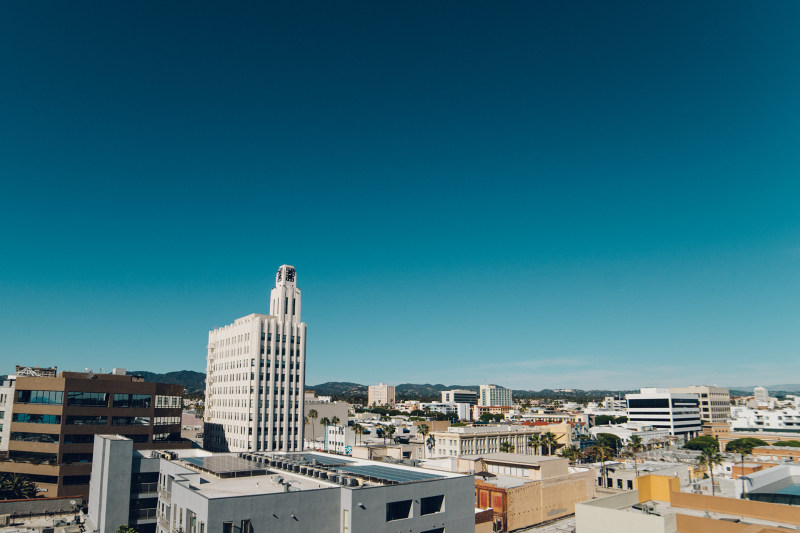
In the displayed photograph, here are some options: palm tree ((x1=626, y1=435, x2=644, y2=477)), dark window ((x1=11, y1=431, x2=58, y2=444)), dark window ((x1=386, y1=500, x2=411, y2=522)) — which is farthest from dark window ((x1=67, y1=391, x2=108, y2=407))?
palm tree ((x1=626, y1=435, x2=644, y2=477))

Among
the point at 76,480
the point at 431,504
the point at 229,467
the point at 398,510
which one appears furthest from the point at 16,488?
the point at 431,504

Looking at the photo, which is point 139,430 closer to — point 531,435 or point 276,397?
point 276,397

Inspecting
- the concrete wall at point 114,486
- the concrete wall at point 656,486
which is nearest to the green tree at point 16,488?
the concrete wall at point 114,486

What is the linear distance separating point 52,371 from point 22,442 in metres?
29.2

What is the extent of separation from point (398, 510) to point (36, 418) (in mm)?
84399

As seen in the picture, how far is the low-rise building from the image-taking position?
49.8 meters

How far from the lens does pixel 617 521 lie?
175 ft

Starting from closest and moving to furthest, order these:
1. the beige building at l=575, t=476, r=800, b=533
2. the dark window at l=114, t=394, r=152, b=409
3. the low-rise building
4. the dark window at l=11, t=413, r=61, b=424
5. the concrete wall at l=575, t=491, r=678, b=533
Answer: the low-rise building → the concrete wall at l=575, t=491, r=678, b=533 → the beige building at l=575, t=476, r=800, b=533 → the dark window at l=11, t=413, r=61, b=424 → the dark window at l=114, t=394, r=152, b=409

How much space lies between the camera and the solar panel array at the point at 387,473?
6225 centimetres

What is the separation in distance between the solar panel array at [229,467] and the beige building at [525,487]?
4923 centimetres

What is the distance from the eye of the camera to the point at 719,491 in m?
119

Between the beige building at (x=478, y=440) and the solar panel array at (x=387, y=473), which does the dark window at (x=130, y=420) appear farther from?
the beige building at (x=478, y=440)

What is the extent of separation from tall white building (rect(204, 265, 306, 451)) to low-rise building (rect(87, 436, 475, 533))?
40793mm

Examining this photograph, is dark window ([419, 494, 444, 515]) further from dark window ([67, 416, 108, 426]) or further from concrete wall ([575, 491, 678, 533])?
dark window ([67, 416, 108, 426])
